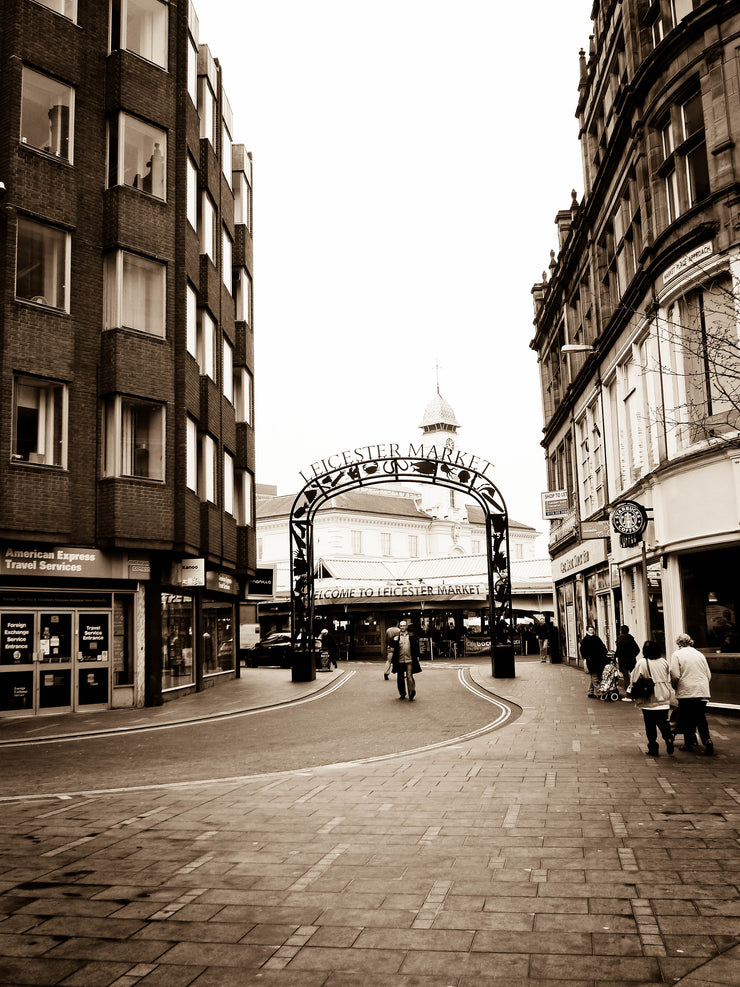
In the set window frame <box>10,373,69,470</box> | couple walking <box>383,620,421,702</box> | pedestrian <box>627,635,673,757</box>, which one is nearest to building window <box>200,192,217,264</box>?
window frame <box>10,373,69,470</box>

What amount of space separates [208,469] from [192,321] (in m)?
4.12

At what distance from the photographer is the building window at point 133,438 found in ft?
67.6

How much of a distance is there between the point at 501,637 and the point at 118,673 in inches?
517

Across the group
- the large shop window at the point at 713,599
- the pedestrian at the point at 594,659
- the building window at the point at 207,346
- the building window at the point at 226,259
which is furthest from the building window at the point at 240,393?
the large shop window at the point at 713,599

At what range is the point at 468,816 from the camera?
8.41 metres

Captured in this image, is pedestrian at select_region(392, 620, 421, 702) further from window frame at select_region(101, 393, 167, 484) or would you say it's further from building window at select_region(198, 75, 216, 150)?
building window at select_region(198, 75, 216, 150)

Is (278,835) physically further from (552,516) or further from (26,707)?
(552,516)

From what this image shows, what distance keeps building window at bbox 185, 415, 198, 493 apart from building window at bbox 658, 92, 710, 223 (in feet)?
40.1

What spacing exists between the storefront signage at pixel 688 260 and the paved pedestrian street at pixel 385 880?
35.3 ft

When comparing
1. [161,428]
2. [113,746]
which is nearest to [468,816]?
[113,746]

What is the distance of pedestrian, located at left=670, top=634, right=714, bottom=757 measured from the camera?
11.8m

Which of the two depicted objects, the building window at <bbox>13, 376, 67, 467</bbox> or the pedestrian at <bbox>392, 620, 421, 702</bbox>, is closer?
the building window at <bbox>13, 376, 67, 467</bbox>

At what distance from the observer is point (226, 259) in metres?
29.7

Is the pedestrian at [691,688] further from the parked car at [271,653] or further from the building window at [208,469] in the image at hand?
the parked car at [271,653]
